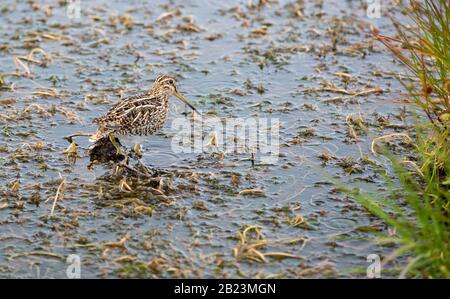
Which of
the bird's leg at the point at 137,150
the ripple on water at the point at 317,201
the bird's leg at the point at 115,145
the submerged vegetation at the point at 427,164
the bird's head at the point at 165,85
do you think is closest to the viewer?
the submerged vegetation at the point at 427,164

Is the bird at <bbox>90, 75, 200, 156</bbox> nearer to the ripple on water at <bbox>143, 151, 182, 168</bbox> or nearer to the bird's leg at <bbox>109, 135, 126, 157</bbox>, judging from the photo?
the bird's leg at <bbox>109, 135, 126, 157</bbox>

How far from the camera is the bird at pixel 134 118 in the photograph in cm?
886

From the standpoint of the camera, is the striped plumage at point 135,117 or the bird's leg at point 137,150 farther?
the bird's leg at point 137,150

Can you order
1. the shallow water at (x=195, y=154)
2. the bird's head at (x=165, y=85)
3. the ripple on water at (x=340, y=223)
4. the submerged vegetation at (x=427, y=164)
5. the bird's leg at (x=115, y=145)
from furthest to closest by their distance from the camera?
the bird's head at (x=165, y=85) < the bird's leg at (x=115, y=145) < the ripple on water at (x=340, y=223) < the shallow water at (x=195, y=154) < the submerged vegetation at (x=427, y=164)

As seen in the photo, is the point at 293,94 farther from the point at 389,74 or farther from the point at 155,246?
the point at 155,246

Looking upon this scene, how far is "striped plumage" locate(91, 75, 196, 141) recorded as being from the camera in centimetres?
886

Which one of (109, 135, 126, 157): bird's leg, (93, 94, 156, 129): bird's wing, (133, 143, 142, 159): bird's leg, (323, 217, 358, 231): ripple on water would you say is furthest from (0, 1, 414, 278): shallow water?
(93, 94, 156, 129): bird's wing

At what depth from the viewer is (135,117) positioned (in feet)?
29.2

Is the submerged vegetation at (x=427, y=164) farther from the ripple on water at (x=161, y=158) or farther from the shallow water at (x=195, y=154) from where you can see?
the ripple on water at (x=161, y=158)

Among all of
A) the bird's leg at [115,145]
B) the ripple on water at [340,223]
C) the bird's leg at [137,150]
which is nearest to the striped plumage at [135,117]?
the bird's leg at [115,145]

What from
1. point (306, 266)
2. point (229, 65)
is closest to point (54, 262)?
point (306, 266)

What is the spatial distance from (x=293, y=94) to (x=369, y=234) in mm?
3632

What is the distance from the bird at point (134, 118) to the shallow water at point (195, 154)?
0.38m

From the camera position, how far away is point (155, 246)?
7352 millimetres
